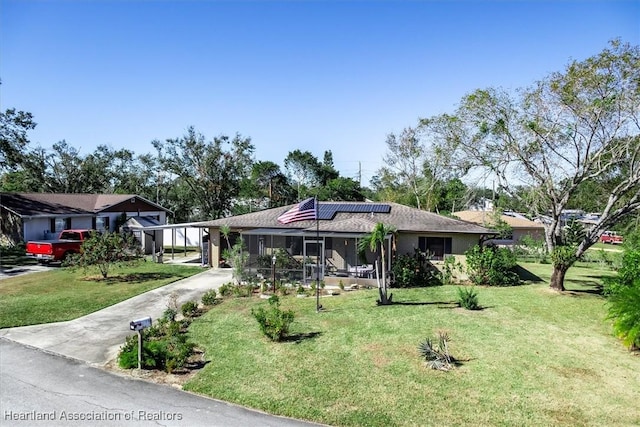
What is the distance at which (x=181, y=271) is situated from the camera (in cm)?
2269

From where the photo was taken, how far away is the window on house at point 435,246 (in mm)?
20172

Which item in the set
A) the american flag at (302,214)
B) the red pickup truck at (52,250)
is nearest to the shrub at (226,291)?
the american flag at (302,214)

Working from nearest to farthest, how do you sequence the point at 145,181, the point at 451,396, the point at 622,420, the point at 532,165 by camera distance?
the point at 622,420 → the point at 451,396 → the point at 532,165 → the point at 145,181

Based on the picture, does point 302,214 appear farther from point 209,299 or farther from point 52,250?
point 52,250

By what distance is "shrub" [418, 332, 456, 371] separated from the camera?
9.59m

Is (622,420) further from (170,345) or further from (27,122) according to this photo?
(27,122)

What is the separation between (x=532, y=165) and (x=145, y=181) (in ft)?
157

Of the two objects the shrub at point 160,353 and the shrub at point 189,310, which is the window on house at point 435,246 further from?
the shrub at point 160,353

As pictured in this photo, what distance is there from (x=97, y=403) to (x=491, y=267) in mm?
16227

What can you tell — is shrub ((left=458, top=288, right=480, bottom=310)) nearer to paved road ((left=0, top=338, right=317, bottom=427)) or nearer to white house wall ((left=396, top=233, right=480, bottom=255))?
white house wall ((left=396, top=233, right=480, bottom=255))

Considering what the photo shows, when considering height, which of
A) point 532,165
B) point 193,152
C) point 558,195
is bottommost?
point 558,195

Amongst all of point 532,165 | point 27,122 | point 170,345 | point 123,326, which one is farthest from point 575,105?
point 27,122

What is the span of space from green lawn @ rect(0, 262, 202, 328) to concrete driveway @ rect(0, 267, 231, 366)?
0.61 metres

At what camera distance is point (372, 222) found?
68.7 feet
